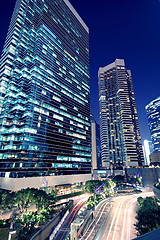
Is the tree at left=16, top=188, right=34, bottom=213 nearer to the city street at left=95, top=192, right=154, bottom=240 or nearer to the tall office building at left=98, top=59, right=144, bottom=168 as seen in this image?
the city street at left=95, top=192, right=154, bottom=240

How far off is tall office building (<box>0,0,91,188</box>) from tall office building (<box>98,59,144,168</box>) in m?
66.7

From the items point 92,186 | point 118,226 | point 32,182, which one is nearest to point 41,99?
point 32,182

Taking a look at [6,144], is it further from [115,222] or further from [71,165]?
[115,222]

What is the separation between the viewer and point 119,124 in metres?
172

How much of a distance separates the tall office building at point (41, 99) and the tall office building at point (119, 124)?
219 ft

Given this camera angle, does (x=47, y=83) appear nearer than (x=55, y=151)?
No

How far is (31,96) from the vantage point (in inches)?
2771

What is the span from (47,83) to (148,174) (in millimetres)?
108303

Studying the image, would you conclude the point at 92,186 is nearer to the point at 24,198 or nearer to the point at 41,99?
the point at 24,198

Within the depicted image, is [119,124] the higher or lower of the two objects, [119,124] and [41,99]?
the higher

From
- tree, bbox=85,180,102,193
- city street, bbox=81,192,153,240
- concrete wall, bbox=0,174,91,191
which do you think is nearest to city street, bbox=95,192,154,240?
city street, bbox=81,192,153,240

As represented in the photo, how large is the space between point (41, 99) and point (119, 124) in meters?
123

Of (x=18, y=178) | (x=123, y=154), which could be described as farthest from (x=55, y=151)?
(x=123, y=154)

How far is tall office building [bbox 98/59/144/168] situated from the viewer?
157m
